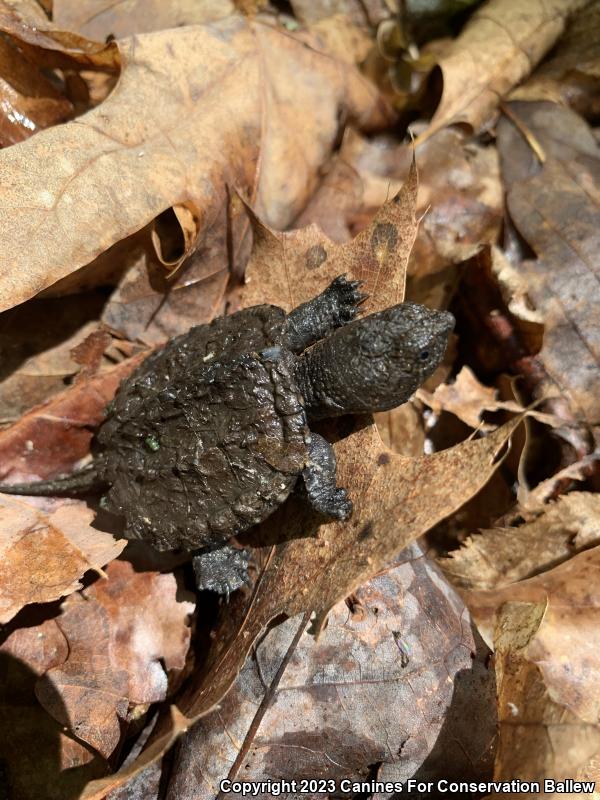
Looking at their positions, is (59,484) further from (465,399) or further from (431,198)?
(431,198)

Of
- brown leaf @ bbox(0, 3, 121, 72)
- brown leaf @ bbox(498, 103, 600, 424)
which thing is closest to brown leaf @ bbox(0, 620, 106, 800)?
brown leaf @ bbox(498, 103, 600, 424)

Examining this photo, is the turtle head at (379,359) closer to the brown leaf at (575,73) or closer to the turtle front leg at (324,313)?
the turtle front leg at (324,313)

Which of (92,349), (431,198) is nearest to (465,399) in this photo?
(431,198)

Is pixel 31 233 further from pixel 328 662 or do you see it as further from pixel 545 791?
pixel 545 791

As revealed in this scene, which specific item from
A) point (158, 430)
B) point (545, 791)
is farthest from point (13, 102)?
point (545, 791)

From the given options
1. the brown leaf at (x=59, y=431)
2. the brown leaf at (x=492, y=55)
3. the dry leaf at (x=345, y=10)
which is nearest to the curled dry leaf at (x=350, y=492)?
the brown leaf at (x=59, y=431)

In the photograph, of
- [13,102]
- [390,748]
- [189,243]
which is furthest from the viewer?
[13,102]

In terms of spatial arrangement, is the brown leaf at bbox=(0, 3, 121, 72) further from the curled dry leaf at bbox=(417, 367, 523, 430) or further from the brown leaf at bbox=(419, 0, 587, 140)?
the curled dry leaf at bbox=(417, 367, 523, 430)
